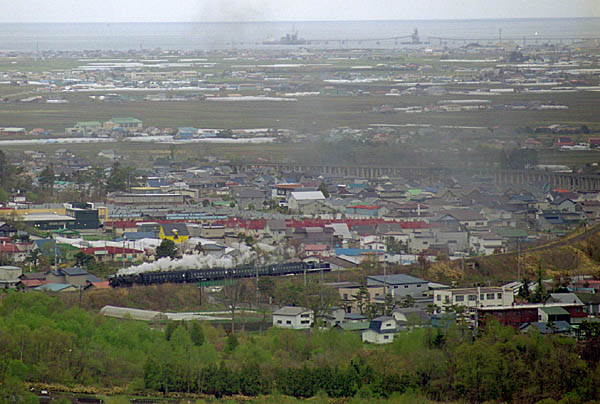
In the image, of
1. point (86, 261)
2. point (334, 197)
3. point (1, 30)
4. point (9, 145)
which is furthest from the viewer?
point (1, 30)

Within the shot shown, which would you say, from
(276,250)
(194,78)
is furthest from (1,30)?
(276,250)

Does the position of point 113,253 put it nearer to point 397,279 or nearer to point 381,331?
point 397,279

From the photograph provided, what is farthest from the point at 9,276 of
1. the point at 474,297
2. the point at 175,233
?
the point at 474,297

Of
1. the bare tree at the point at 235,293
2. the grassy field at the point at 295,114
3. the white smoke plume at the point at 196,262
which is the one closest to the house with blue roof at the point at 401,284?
the bare tree at the point at 235,293

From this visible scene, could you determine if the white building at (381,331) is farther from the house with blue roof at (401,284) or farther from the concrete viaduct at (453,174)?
the concrete viaduct at (453,174)

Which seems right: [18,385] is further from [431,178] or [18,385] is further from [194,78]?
[194,78]

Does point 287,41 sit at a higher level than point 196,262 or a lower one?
higher

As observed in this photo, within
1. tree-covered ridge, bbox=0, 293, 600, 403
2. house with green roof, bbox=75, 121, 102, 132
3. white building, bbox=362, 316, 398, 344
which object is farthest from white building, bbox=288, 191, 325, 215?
house with green roof, bbox=75, 121, 102, 132
